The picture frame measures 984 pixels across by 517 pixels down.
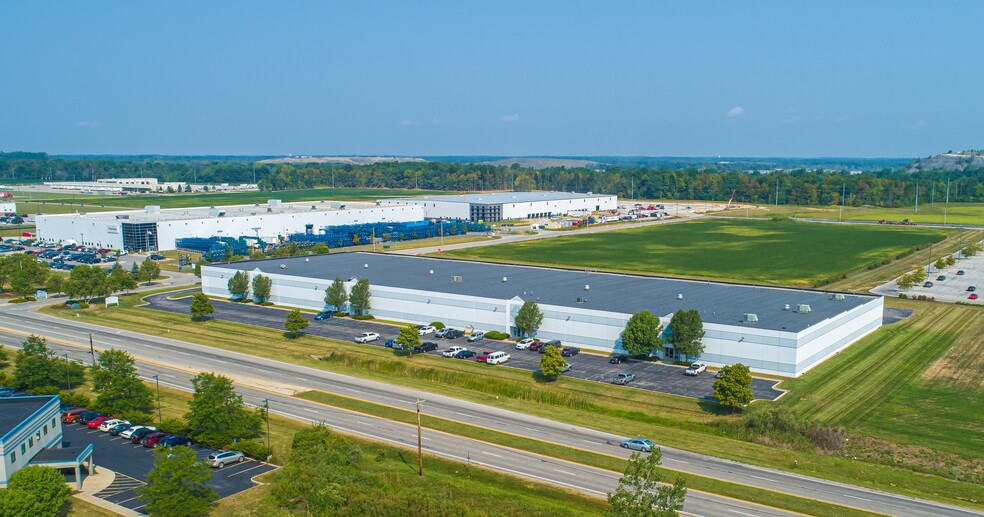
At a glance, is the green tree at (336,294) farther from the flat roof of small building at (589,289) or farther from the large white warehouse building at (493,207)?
the large white warehouse building at (493,207)

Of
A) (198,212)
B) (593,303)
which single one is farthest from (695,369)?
(198,212)

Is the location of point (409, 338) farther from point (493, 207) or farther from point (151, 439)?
point (493, 207)

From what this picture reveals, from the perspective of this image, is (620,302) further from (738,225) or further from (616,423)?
(738,225)

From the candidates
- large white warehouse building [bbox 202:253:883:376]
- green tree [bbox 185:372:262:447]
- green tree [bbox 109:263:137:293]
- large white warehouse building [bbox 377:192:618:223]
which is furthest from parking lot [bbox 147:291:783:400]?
large white warehouse building [bbox 377:192:618:223]

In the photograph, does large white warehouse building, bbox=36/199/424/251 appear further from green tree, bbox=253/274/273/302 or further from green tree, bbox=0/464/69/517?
green tree, bbox=0/464/69/517

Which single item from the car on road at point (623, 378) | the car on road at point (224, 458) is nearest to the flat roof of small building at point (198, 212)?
the car on road at point (224, 458)

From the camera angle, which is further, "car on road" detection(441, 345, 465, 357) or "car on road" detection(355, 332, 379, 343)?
"car on road" detection(355, 332, 379, 343)
